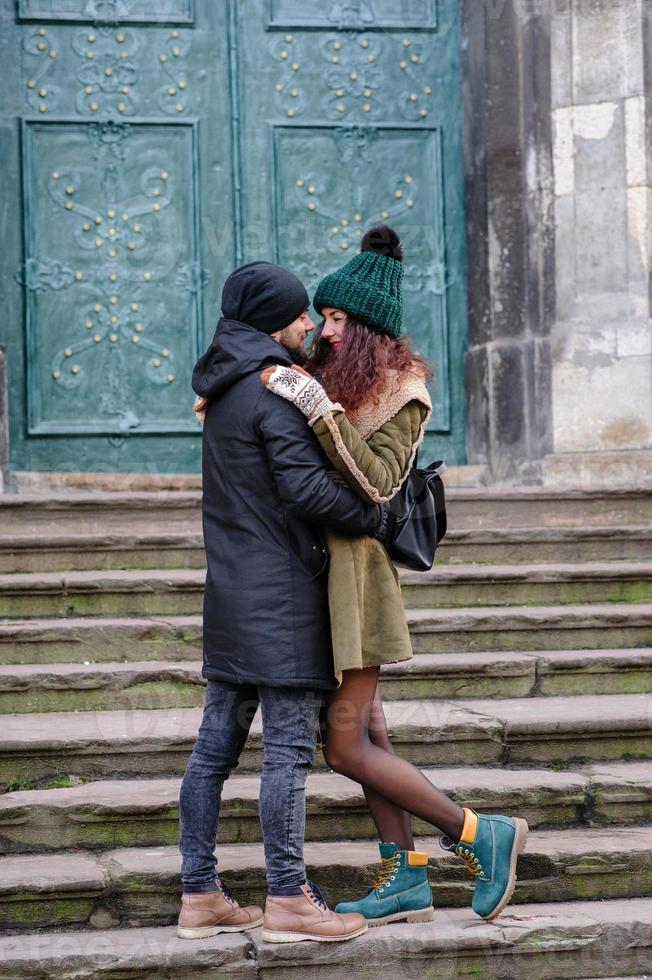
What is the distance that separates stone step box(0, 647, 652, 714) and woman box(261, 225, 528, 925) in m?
1.24

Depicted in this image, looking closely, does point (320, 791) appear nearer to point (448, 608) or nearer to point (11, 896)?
point (11, 896)

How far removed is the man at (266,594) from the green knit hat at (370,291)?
0.09m

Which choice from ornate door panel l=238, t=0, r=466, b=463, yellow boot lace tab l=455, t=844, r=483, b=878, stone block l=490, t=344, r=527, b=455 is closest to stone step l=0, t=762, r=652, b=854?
yellow boot lace tab l=455, t=844, r=483, b=878

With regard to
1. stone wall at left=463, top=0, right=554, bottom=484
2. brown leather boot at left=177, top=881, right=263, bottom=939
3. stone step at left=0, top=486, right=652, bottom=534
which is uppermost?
stone wall at left=463, top=0, right=554, bottom=484

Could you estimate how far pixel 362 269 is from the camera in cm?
342

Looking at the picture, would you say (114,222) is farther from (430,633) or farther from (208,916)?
(208,916)

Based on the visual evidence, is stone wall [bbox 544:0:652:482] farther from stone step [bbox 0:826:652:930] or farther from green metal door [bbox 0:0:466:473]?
stone step [bbox 0:826:652:930]

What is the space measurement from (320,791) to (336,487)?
3.92 feet

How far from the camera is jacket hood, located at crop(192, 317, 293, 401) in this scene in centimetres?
334

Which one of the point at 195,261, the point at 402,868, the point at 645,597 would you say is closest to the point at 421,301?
the point at 195,261

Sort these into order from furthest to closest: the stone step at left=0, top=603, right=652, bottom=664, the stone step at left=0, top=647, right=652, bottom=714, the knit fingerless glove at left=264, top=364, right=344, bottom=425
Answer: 1. the stone step at left=0, top=603, right=652, bottom=664
2. the stone step at left=0, top=647, right=652, bottom=714
3. the knit fingerless glove at left=264, top=364, right=344, bottom=425

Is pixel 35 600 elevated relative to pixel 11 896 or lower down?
elevated

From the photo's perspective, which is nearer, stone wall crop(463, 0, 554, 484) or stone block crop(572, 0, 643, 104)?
stone block crop(572, 0, 643, 104)

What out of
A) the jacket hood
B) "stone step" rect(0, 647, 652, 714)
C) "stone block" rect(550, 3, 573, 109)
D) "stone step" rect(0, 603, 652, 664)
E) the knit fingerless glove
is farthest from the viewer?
"stone block" rect(550, 3, 573, 109)
